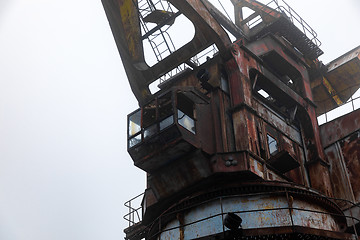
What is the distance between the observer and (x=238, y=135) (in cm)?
1816

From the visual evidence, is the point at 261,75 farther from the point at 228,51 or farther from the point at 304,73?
the point at 304,73

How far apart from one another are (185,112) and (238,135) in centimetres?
195

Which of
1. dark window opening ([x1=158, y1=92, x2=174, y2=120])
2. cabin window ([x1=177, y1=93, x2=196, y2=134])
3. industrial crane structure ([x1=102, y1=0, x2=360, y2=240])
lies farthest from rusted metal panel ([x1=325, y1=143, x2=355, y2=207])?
dark window opening ([x1=158, y1=92, x2=174, y2=120])

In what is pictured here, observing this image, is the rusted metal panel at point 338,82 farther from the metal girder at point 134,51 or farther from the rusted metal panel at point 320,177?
the metal girder at point 134,51

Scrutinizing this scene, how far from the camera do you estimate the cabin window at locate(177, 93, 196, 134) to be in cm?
1728

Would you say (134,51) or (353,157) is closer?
(353,157)

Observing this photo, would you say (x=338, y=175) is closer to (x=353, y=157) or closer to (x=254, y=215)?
(x=353, y=157)

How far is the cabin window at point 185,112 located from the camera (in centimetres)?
1728

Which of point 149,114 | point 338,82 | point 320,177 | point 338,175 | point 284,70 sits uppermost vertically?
point 338,82

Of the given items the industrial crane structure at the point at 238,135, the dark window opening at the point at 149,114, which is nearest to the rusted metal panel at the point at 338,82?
the industrial crane structure at the point at 238,135

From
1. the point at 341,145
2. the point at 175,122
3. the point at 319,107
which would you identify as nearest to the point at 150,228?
the point at 175,122

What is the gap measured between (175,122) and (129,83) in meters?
6.27

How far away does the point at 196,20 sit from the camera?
773 inches

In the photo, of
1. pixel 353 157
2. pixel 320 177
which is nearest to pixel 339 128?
pixel 353 157
